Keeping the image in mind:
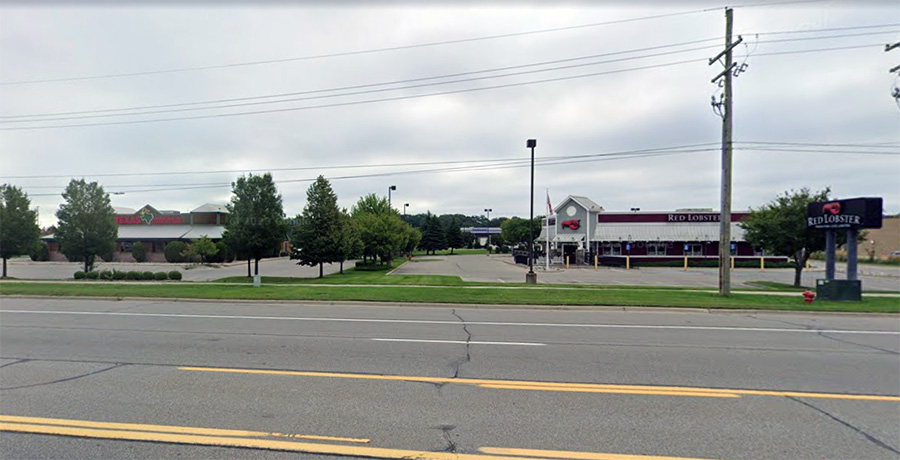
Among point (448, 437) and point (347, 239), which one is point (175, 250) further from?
point (448, 437)

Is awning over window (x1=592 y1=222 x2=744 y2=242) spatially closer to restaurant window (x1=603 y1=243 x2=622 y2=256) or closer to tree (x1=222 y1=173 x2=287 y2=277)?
restaurant window (x1=603 y1=243 x2=622 y2=256)

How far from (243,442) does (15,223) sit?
31.0 meters

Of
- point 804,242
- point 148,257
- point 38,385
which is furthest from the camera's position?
point 148,257

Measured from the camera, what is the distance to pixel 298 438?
3.82 m

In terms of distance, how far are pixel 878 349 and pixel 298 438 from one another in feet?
33.0

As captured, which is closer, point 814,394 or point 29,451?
point 29,451

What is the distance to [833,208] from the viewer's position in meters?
15.3

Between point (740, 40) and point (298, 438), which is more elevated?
point (740, 40)

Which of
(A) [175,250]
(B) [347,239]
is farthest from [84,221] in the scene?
(A) [175,250]

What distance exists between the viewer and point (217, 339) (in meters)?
8.02

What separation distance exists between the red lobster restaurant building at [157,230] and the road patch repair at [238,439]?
153ft

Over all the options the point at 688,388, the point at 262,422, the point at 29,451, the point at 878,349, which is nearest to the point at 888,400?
the point at 688,388

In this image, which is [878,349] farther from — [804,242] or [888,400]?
[804,242]

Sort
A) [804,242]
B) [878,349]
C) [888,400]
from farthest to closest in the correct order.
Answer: [804,242], [878,349], [888,400]
